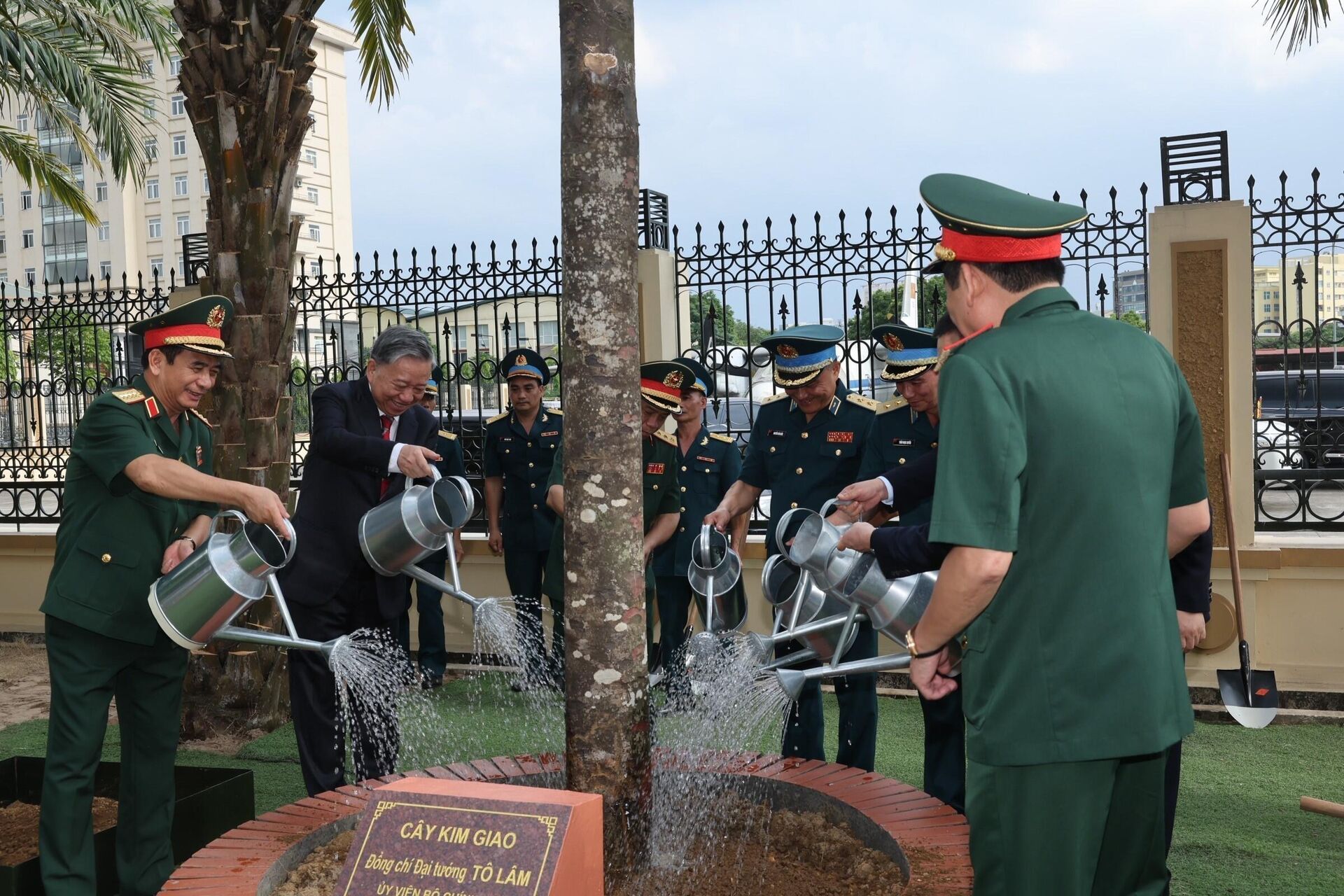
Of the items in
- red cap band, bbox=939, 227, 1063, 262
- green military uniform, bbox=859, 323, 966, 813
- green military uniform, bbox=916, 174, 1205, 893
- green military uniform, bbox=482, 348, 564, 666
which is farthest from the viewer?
green military uniform, bbox=482, 348, 564, 666

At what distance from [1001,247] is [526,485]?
469cm

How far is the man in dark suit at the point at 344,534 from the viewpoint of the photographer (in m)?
3.80

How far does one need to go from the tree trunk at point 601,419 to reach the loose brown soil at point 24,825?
1971 mm

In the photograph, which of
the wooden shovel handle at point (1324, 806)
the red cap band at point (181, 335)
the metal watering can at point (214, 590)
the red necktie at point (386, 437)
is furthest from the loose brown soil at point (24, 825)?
the wooden shovel handle at point (1324, 806)

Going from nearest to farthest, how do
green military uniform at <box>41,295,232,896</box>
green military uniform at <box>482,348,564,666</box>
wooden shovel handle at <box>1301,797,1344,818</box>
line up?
green military uniform at <box>41,295,232,896</box> → wooden shovel handle at <box>1301,797,1344,818</box> → green military uniform at <box>482,348,564,666</box>

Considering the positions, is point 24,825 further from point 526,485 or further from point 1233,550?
point 1233,550

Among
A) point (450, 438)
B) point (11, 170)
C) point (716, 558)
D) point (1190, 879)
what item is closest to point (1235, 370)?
point (1190, 879)

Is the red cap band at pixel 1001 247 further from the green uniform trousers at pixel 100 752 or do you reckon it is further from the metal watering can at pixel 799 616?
the green uniform trousers at pixel 100 752

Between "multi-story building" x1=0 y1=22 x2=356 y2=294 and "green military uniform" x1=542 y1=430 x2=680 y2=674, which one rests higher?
"multi-story building" x1=0 y1=22 x2=356 y2=294

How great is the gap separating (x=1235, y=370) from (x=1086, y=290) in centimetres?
80

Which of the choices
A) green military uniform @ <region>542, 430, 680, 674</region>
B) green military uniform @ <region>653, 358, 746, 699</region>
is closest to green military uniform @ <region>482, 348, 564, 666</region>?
green military uniform @ <region>653, 358, 746, 699</region>

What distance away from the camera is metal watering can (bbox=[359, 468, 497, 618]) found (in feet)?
11.8

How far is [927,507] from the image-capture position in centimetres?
387

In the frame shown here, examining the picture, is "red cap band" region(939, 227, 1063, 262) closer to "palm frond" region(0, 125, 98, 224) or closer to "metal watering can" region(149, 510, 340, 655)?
"metal watering can" region(149, 510, 340, 655)
